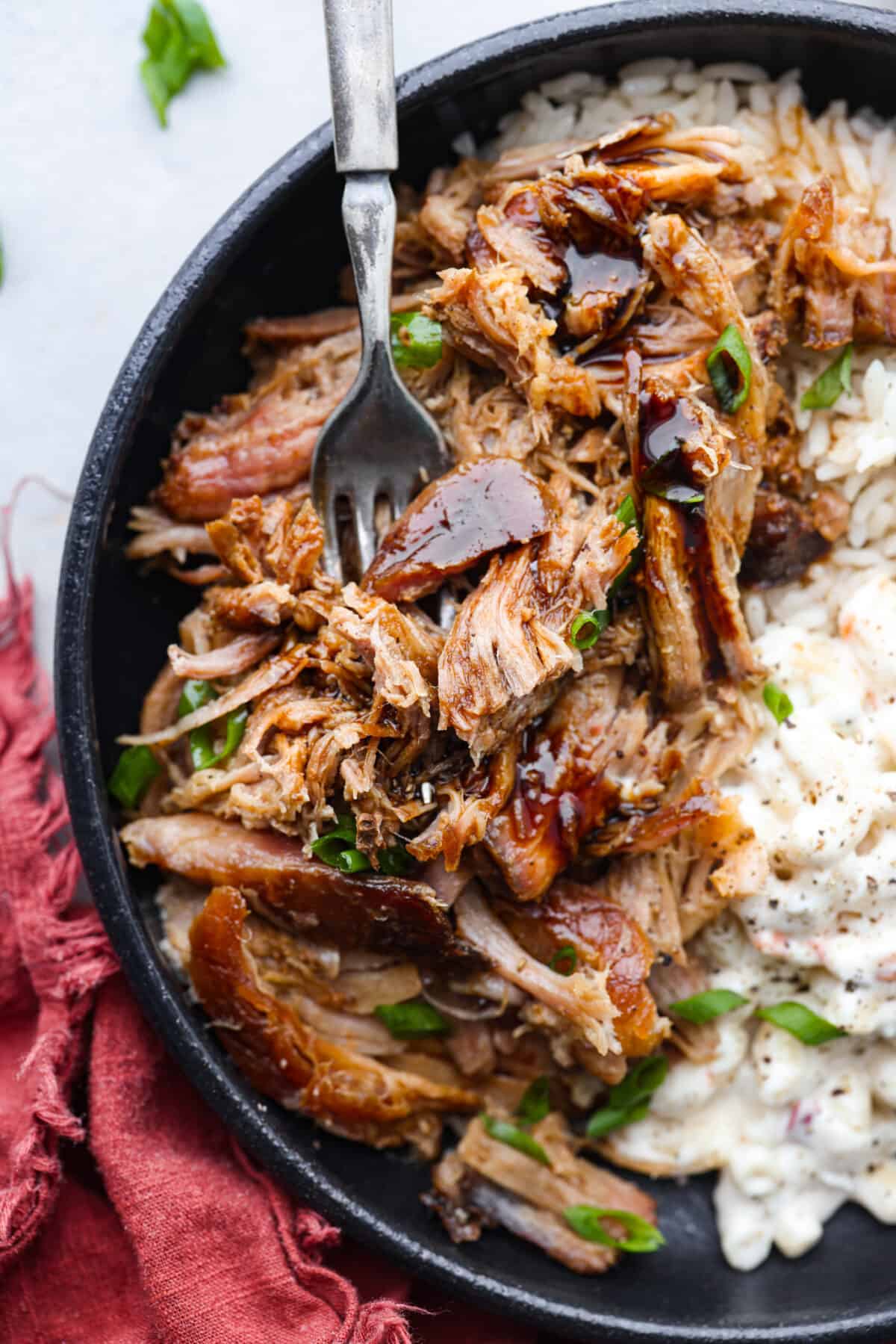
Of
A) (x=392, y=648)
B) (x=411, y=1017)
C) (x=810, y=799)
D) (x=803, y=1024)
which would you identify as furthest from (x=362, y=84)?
(x=803, y=1024)

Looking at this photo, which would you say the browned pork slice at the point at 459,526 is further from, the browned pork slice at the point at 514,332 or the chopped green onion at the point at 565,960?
the chopped green onion at the point at 565,960

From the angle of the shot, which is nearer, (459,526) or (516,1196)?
(459,526)

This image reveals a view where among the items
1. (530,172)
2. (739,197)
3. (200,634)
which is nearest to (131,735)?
(200,634)

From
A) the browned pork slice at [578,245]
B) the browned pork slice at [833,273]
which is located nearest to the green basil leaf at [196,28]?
the browned pork slice at [578,245]

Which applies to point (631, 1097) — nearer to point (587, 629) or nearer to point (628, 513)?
point (587, 629)

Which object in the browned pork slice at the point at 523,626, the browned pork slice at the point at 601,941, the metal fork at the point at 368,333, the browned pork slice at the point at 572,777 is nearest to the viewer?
the browned pork slice at the point at 523,626

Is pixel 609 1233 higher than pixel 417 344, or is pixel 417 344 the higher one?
pixel 417 344

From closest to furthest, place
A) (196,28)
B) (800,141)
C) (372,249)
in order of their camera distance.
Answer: (372,249)
(800,141)
(196,28)

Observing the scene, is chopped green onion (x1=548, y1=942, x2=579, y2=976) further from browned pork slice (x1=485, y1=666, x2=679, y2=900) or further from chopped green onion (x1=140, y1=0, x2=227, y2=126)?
chopped green onion (x1=140, y1=0, x2=227, y2=126)
